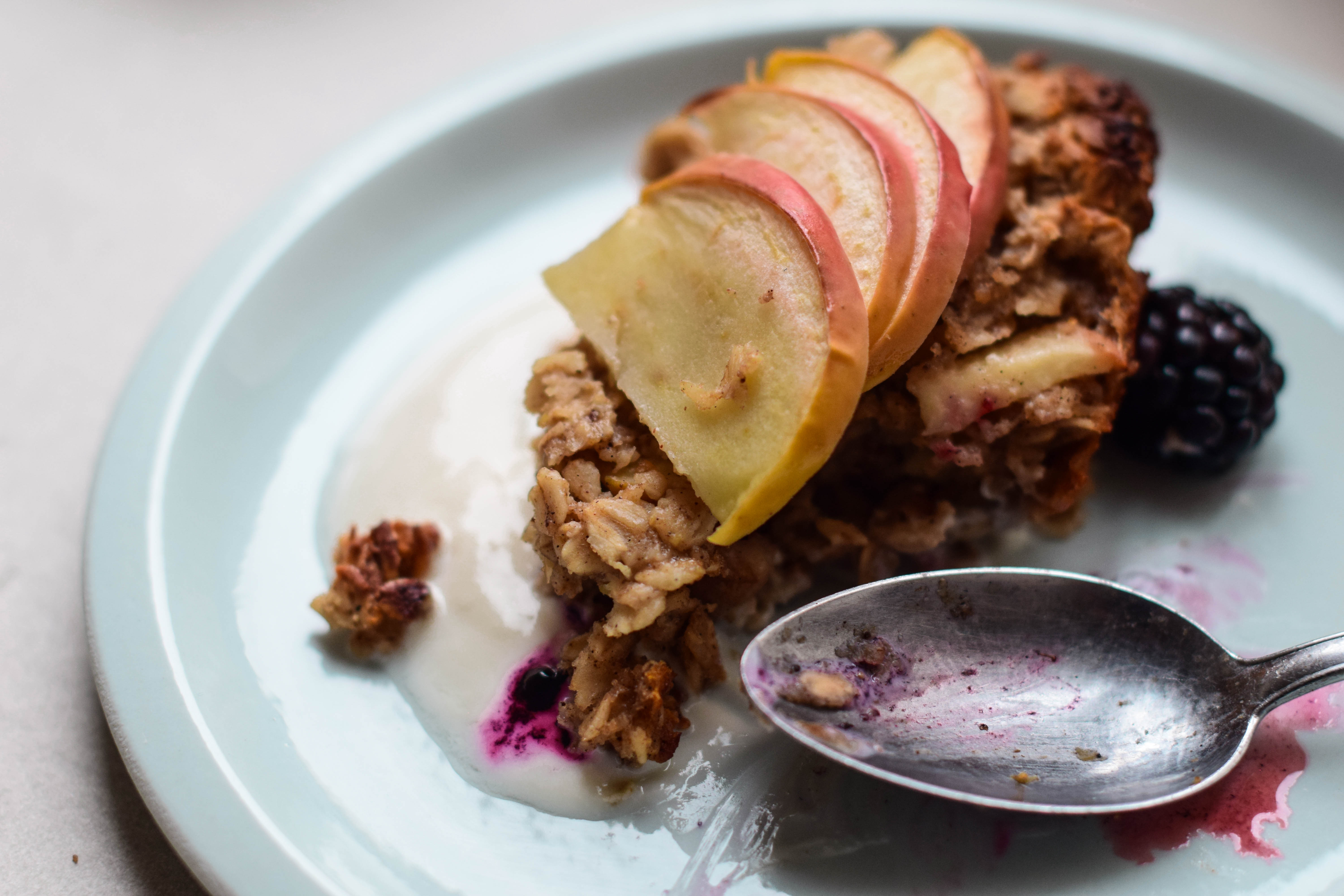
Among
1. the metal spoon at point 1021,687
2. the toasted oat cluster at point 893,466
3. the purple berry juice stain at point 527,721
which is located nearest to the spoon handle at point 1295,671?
the metal spoon at point 1021,687

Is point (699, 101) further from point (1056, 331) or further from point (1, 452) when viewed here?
point (1, 452)

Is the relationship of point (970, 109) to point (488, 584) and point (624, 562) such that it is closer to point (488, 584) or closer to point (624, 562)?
point (624, 562)

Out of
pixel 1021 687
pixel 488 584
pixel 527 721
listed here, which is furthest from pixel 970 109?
pixel 527 721

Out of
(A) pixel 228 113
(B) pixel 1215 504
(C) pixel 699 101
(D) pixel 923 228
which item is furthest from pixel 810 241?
(A) pixel 228 113

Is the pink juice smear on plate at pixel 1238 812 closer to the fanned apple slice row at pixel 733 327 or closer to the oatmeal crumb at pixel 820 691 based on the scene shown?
the oatmeal crumb at pixel 820 691

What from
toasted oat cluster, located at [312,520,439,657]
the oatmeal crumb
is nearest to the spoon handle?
the oatmeal crumb

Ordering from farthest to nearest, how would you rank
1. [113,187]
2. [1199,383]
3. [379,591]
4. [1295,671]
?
[113,187]
[1199,383]
[379,591]
[1295,671]
